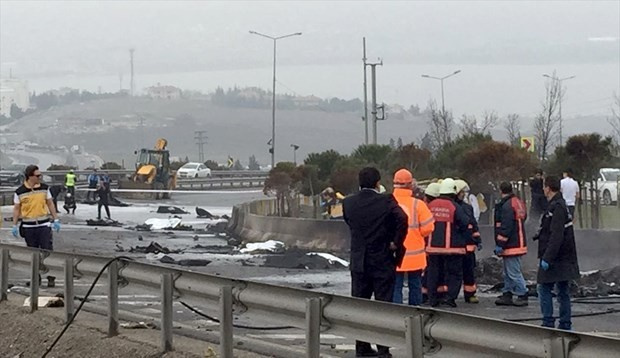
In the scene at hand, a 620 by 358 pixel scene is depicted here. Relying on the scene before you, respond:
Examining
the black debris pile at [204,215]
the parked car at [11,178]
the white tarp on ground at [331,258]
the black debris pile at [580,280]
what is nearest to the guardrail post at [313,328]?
the black debris pile at [580,280]

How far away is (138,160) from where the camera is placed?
70.9m

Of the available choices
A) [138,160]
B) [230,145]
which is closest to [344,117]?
[230,145]

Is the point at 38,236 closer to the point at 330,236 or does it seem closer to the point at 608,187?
the point at 330,236

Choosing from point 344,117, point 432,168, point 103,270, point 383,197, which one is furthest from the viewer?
point 344,117

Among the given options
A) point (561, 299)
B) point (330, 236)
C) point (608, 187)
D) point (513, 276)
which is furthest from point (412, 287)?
point (608, 187)

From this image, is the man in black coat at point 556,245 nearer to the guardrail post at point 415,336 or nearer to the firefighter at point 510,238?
the firefighter at point 510,238

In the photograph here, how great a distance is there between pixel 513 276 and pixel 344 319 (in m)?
7.73

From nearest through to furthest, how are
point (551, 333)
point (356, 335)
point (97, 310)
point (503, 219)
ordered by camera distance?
point (551, 333), point (356, 335), point (97, 310), point (503, 219)

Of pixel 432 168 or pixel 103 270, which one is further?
pixel 432 168

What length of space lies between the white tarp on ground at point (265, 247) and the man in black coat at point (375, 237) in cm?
1649

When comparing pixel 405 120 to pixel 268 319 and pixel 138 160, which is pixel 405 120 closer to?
pixel 138 160

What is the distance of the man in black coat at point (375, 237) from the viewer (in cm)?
1055

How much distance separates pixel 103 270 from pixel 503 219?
5.80m

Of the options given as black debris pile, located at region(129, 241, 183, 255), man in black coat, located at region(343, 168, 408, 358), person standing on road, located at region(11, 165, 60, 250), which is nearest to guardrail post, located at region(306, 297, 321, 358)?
man in black coat, located at region(343, 168, 408, 358)
